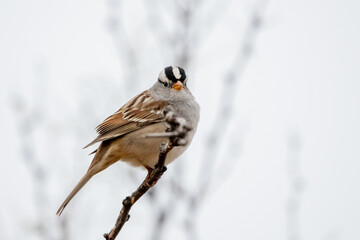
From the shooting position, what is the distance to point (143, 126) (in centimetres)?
477

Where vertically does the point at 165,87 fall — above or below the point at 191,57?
below

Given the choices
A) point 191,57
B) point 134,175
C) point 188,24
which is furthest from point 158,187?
point 188,24

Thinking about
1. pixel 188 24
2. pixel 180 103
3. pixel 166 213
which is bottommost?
pixel 166 213

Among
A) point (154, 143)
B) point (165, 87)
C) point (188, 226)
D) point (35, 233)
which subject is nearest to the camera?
point (154, 143)

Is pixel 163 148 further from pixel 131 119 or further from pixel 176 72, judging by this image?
pixel 176 72

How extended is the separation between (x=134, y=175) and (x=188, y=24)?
1898mm

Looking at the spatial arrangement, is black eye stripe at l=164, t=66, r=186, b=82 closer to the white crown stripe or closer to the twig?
the white crown stripe

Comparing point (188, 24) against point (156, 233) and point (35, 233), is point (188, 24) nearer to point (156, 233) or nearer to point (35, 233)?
point (156, 233)

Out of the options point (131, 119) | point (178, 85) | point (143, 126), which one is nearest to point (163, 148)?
point (143, 126)

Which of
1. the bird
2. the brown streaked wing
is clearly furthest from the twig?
the brown streaked wing

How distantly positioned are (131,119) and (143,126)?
19 cm

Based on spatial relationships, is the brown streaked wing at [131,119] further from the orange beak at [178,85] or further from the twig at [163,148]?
the twig at [163,148]

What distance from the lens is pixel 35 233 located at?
5.66 meters

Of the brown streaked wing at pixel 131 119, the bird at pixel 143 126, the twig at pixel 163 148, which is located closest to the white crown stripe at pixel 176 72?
the bird at pixel 143 126
